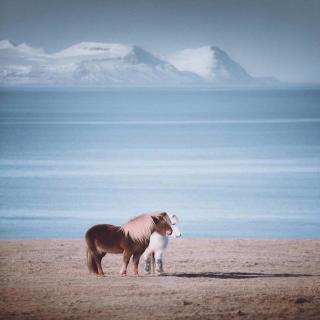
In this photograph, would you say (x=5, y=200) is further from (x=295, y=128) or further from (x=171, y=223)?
(x=295, y=128)

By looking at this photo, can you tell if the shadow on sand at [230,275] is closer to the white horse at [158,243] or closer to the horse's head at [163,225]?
the white horse at [158,243]

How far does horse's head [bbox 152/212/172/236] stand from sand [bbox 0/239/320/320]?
1.85 feet

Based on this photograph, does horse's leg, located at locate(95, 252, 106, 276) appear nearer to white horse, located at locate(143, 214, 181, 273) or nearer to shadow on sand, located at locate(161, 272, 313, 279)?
white horse, located at locate(143, 214, 181, 273)

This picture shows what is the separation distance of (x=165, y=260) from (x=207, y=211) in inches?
473

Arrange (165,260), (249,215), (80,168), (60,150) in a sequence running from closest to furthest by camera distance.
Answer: (165,260) → (249,215) → (80,168) → (60,150)

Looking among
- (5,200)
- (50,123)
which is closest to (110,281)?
(5,200)

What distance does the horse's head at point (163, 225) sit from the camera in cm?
908

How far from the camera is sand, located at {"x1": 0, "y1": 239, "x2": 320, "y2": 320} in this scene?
7707 mm

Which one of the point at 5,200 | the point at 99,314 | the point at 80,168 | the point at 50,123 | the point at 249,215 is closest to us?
the point at 99,314

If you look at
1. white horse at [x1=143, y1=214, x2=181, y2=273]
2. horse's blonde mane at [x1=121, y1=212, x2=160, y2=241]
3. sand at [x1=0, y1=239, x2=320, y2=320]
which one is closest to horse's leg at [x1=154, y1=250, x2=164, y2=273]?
white horse at [x1=143, y1=214, x2=181, y2=273]

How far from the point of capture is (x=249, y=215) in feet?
73.1

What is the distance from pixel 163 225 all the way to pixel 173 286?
27.1 inches

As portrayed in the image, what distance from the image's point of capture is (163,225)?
9094mm

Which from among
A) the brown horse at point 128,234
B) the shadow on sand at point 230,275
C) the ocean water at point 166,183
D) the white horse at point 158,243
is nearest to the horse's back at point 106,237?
the brown horse at point 128,234
